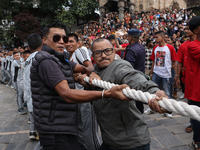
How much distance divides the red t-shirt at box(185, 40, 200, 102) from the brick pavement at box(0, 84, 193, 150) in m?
0.91

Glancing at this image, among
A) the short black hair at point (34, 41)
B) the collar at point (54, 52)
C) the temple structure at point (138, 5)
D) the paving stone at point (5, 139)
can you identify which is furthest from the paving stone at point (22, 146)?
the temple structure at point (138, 5)

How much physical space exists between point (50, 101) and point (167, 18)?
13.9 metres

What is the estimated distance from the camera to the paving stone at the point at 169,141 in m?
2.95

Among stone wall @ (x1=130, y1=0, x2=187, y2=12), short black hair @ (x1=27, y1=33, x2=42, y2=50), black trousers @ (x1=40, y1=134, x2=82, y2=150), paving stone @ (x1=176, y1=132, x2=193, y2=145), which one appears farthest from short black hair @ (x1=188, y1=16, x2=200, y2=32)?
stone wall @ (x1=130, y1=0, x2=187, y2=12)

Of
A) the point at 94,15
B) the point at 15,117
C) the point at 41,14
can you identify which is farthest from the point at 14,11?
the point at 15,117

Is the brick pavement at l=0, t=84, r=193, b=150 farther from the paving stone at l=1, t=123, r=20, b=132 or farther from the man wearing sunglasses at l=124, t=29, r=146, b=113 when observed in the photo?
the man wearing sunglasses at l=124, t=29, r=146, b=113

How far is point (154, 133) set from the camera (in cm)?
342

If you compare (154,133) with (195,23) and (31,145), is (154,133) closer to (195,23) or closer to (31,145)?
(195,23)

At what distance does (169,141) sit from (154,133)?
1.27ft

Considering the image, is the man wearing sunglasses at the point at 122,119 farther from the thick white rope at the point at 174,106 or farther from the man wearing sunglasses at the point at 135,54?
the man wearing sunglasses at the point at 135,54

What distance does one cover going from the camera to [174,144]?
2.97 m

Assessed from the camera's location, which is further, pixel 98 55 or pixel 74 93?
pixel 98 55

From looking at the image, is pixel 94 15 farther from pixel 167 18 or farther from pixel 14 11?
pixel 167 18

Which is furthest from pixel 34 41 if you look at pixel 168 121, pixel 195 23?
pixel 168 121
